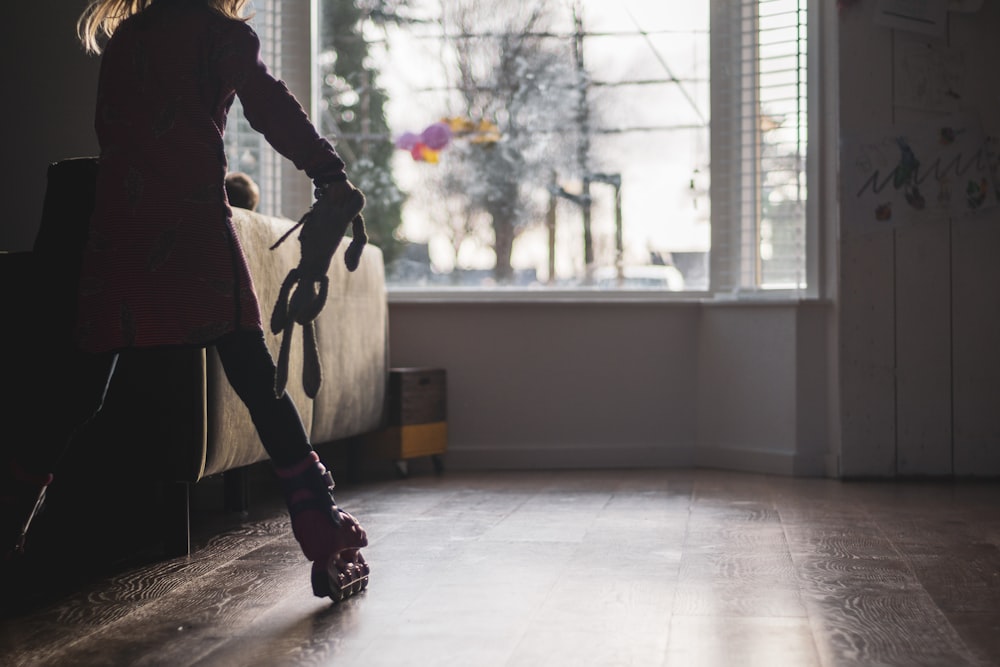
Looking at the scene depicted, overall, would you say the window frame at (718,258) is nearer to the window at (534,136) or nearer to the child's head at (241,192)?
the window at (534,136)

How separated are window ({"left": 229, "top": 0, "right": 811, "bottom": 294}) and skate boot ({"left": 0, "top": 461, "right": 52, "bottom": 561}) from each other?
2.39 m

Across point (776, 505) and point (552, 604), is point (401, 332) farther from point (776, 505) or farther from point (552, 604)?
point (552, 604)

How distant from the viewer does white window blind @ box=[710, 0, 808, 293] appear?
395cm

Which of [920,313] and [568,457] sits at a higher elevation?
[920,313]

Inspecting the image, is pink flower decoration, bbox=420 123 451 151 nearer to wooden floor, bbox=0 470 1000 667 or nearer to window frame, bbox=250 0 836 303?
window frame, bbox=250 0 836 303

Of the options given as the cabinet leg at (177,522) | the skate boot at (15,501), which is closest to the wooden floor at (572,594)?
the cabinet leg at (177,522)

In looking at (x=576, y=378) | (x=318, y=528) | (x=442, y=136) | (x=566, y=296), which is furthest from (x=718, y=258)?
(x=318, y=528)

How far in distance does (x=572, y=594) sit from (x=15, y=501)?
1.04m

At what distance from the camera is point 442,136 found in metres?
4.37

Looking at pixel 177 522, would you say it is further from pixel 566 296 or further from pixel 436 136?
pixel 436 136

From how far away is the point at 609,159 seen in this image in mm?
4336

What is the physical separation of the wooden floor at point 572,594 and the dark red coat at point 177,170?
1.63ft

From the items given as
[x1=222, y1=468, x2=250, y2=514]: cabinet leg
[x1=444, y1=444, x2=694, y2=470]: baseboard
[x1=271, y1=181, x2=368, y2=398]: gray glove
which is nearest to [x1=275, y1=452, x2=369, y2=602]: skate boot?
[x1=271, y1=181, x2=368, y2=398]: gray glove

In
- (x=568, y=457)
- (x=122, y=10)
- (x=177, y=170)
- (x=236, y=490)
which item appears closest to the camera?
(x=177, y=170)
